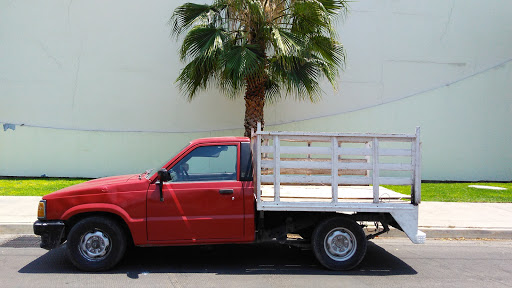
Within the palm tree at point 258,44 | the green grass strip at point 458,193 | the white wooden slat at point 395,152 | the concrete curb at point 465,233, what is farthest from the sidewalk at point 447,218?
the palm tree at point 258,44

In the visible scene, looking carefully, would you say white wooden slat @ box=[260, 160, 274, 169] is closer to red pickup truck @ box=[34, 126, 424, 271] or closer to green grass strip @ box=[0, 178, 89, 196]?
red pickup truck @ box=[34, 126, 424, 271]

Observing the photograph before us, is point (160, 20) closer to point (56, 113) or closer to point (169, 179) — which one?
point (56, 113)

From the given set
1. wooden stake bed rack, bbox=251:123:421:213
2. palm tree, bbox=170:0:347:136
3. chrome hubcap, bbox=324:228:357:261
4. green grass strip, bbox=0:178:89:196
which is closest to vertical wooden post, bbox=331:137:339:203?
wooden stake bed rack, bbox=251:123:421:213

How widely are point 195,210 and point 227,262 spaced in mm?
1105

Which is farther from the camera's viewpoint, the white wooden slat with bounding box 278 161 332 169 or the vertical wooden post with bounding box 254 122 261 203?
the white wooden slat with bounding box 278 161 332 169

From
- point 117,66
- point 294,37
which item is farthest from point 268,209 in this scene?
point 117,66

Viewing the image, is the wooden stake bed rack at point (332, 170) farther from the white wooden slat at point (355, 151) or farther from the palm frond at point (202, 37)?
the palm frond at point (202, 37)

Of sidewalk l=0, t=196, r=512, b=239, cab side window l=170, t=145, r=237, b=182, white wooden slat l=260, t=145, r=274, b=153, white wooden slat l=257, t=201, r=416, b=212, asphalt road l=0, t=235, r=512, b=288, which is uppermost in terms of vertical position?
white wooden slat l=260, t=145, r=274, b=153

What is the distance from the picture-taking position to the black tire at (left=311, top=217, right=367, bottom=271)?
18.3ft

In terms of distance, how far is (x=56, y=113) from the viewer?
46.6ft

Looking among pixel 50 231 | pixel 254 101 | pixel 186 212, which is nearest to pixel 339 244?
pixel 186 212

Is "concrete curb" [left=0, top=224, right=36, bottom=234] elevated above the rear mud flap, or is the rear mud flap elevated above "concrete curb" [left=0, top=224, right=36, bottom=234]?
the rear mud flap

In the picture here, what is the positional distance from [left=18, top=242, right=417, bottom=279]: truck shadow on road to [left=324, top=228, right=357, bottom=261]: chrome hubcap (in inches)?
8.7

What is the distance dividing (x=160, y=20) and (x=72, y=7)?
117 inches
